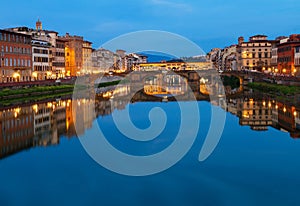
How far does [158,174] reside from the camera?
15.2 metres

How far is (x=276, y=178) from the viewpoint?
565 inches

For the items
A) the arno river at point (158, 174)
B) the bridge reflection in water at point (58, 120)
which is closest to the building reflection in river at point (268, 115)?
the bridge reflection in water at point (58, 120)

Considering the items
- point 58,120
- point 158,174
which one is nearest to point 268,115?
point 58,120

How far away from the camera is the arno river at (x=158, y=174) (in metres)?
12.7

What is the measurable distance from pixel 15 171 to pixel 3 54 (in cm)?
3890

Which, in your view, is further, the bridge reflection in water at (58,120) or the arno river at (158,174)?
the bridge reflection in water at (58,120)

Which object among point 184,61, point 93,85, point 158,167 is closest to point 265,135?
point 158,167

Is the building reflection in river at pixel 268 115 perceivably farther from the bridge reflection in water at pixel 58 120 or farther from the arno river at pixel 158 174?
the arno river at pixel 158 174

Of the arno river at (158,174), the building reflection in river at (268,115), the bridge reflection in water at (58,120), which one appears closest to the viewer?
the arno river at (158,174)

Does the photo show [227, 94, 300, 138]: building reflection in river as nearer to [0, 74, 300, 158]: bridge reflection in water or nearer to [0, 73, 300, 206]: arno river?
[0, 74, 300, 158]: bridge reflection in water

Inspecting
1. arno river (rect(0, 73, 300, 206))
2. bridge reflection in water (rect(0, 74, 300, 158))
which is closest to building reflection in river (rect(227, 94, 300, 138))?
bridge reflection in water (rect(0, 74, 300, 158))

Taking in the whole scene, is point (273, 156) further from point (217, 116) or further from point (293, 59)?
point (293, 59)

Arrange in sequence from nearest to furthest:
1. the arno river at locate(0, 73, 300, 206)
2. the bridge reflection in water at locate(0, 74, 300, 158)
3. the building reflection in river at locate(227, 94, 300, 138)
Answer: the arno river at locate(0, 73, 300, 206), the bridge reflection in water at locate(0, 74, 300, 158), the building reflection in river at locate(227, 94, 300, 138)

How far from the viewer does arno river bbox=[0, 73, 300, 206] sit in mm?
12672
